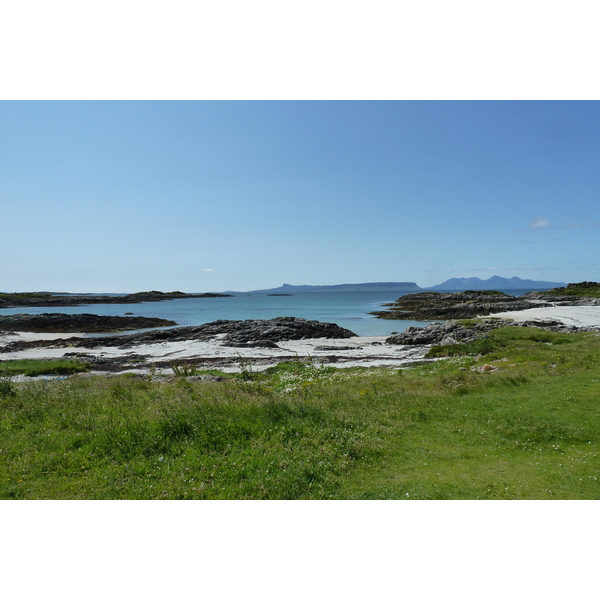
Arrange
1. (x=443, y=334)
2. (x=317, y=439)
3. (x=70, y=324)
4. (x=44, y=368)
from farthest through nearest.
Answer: (x=70, y=324) < (x=443, y=334) < (x=44, y=368) < (x=317, y=439)

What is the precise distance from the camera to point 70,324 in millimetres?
75750

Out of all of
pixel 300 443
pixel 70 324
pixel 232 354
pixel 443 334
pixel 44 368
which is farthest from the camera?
pixel 70 324

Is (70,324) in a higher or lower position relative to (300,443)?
lower

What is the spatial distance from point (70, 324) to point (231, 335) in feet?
146

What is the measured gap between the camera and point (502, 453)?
975 centimetres

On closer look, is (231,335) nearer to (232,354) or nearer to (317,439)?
(232,354)

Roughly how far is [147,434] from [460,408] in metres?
11.7

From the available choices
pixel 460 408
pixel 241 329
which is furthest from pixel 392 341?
pixel 460 408

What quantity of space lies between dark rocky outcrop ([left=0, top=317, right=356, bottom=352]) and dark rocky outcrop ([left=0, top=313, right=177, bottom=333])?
51.1 ft

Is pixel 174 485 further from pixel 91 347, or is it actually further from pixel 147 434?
pixel 91 347

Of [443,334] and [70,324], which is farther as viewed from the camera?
[70,324]

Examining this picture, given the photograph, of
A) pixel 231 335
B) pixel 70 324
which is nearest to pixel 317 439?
pixel 231 335

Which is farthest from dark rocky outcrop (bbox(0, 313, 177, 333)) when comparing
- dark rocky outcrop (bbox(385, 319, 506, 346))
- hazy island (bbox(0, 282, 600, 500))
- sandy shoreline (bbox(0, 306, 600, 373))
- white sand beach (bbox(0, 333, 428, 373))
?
hazy island (bbox(0, 282, 600, 500))

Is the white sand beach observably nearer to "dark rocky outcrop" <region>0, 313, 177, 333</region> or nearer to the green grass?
the green grass
